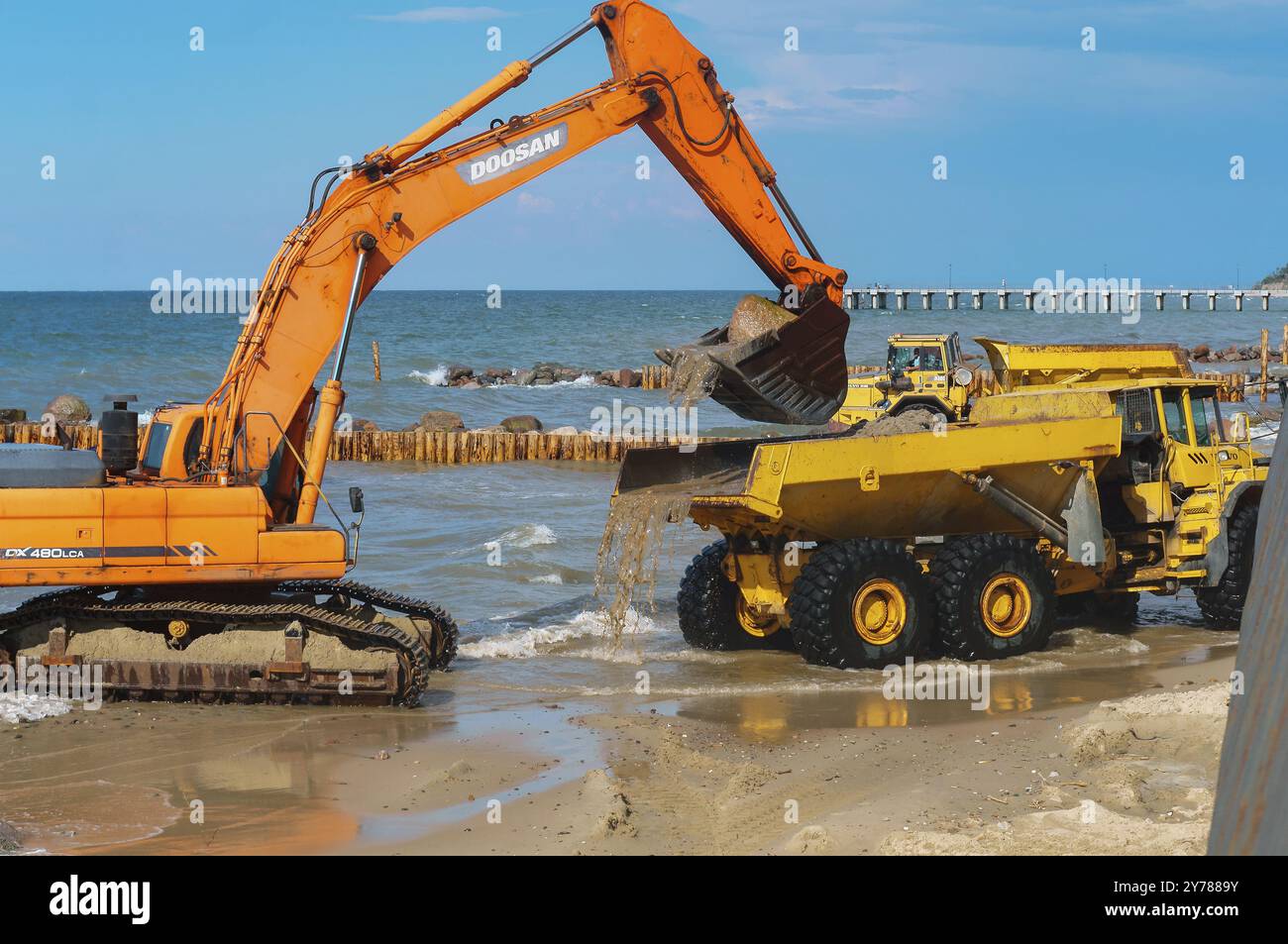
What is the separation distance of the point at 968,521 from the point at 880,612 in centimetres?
144

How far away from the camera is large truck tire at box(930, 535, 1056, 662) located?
12.0 m

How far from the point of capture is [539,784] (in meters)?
8.66

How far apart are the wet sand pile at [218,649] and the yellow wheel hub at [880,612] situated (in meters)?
3.87

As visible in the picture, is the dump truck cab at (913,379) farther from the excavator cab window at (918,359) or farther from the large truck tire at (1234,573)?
the large truck tire at (1234,573)

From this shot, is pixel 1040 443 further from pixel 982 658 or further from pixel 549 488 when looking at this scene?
pixel 549 488

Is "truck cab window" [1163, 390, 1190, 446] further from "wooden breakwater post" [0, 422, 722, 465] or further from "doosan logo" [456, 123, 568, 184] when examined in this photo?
"wooden breakwater post" [0, 422, 722, 465]

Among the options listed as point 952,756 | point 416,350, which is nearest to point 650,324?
point 416,350

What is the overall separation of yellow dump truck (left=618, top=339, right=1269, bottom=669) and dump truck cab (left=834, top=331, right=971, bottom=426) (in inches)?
362

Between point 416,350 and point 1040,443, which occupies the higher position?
point 416,350

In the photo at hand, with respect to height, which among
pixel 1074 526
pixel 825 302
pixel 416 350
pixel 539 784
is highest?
pixel 416 350

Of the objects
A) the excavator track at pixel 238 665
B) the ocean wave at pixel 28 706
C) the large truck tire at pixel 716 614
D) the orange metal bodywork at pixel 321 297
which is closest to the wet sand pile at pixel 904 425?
the orange metal bodywork at pixel 321 297

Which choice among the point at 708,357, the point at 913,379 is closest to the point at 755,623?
the point at 708,357
